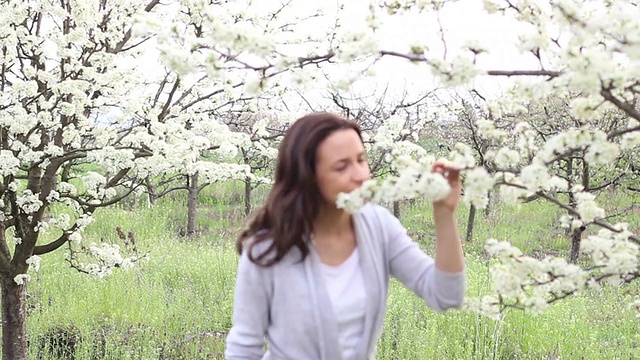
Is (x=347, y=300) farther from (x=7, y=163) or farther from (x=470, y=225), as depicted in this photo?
(x=470, y=225)

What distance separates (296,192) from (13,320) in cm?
287

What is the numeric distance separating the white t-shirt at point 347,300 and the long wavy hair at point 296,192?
93 mm

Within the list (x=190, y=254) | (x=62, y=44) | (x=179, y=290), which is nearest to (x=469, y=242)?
(x=190, y=254)

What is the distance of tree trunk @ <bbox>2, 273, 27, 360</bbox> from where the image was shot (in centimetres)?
372

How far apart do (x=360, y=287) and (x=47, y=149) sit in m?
2.36

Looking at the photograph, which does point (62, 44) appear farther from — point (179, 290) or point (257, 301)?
point (179, 290)

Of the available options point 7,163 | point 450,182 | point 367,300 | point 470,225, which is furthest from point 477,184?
point 470,225

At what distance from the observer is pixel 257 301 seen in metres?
1.60

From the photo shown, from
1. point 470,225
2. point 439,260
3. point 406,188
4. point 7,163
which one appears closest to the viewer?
point 406,188

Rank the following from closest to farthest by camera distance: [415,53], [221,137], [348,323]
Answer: [415,53], [348,323], [221,137]

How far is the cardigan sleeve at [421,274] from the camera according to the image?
149 cm

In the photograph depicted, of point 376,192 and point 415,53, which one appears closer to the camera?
point 376,192

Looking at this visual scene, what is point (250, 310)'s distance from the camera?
160 cm

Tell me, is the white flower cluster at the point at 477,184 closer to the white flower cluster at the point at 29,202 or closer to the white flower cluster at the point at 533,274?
the white flower cluster at the point at 533,274
